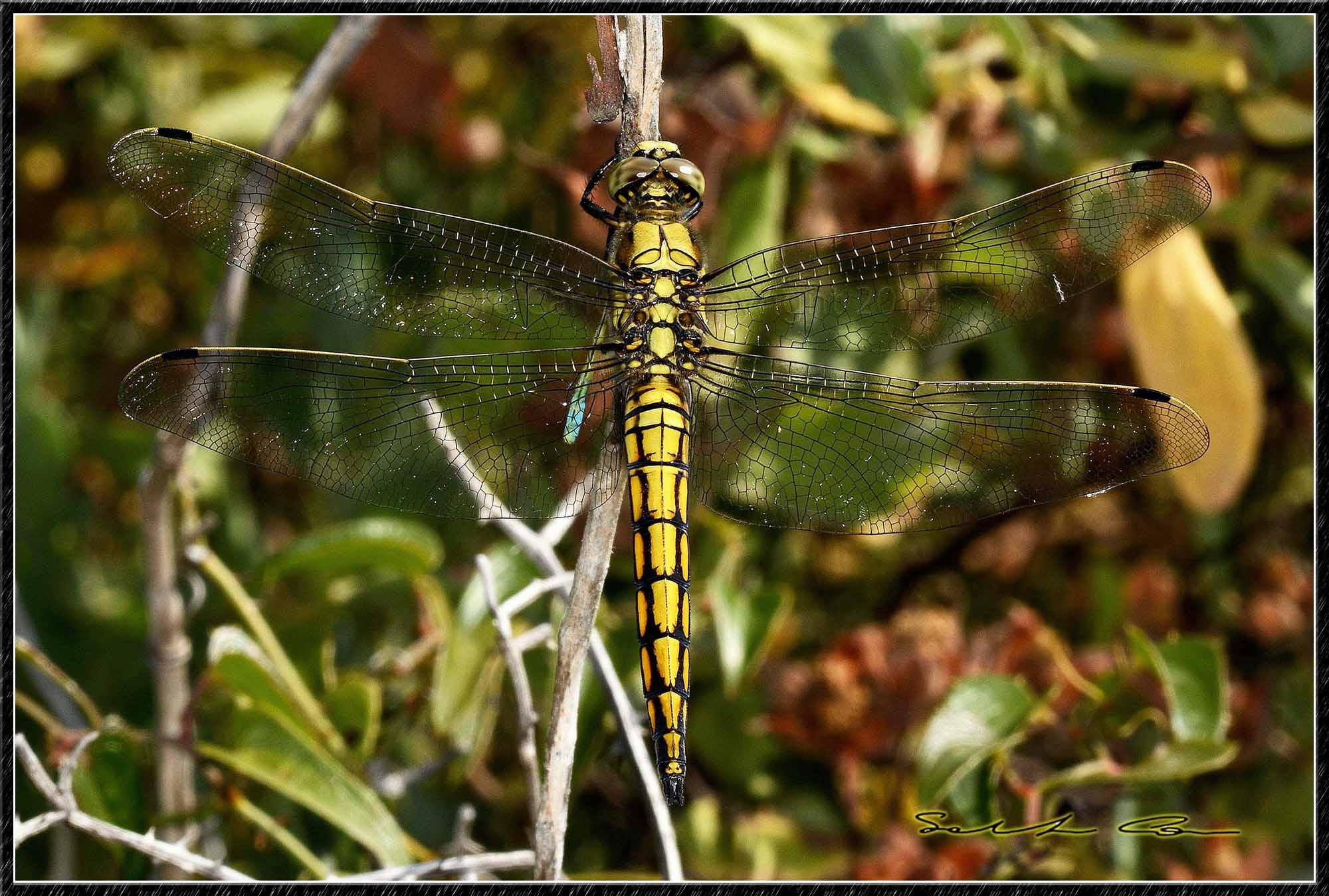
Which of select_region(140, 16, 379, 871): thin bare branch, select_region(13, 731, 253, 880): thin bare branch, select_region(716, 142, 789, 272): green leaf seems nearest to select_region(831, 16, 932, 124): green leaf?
select_region(716, 142, 789, 272): green leaf

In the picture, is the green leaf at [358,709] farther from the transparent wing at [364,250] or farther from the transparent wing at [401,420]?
the transparent wing at [364,250]

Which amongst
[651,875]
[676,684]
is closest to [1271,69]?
[676,684]

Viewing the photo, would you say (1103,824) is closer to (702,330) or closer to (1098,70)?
(702,330)

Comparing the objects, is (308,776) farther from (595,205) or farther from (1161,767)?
(1161,767)

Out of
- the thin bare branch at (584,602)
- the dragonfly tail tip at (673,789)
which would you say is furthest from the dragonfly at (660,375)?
the thin bare branch at (584,602)

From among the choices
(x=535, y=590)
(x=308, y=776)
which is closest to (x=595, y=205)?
(x=535, y=590)
